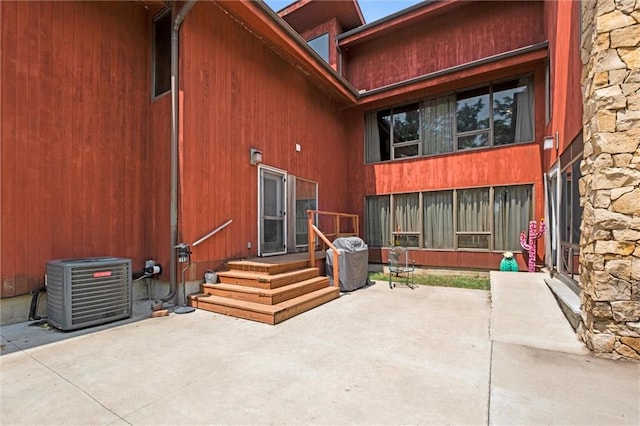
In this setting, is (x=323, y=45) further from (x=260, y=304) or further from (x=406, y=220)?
(x=260, y=304)

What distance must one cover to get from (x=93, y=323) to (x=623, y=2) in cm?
657

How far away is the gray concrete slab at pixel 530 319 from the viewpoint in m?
3.14

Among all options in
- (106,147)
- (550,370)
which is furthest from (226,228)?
(550,370)

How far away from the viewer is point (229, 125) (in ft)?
19.3

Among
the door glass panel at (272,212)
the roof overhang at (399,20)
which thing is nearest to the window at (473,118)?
the roof overhang at (399,20)

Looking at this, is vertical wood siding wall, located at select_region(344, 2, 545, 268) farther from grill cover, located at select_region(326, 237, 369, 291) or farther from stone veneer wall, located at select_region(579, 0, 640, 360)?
stone veneer wall, located at select_region(579, 0, 640, 360)

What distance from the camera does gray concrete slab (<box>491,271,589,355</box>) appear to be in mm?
3137

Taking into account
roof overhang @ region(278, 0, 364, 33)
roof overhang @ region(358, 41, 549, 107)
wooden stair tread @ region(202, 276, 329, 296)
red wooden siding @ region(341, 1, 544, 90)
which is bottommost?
wooden stair tread @ region(202, 276, 329, 296)

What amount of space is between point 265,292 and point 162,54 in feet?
14.9

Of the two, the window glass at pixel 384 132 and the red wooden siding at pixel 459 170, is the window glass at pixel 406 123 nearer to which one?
the window glass at pixel 384 132

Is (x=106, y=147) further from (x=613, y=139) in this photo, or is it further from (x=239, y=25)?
(x=613, y=139)

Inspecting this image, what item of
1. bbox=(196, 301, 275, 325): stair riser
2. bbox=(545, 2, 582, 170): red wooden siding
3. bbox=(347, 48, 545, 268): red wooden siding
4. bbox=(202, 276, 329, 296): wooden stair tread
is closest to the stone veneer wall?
bbox=(545, 2, 582, 170): red wooden siding

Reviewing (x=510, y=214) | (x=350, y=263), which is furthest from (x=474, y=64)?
(x=350, y=263)

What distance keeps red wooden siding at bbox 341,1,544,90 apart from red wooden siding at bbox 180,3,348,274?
3038 mm
